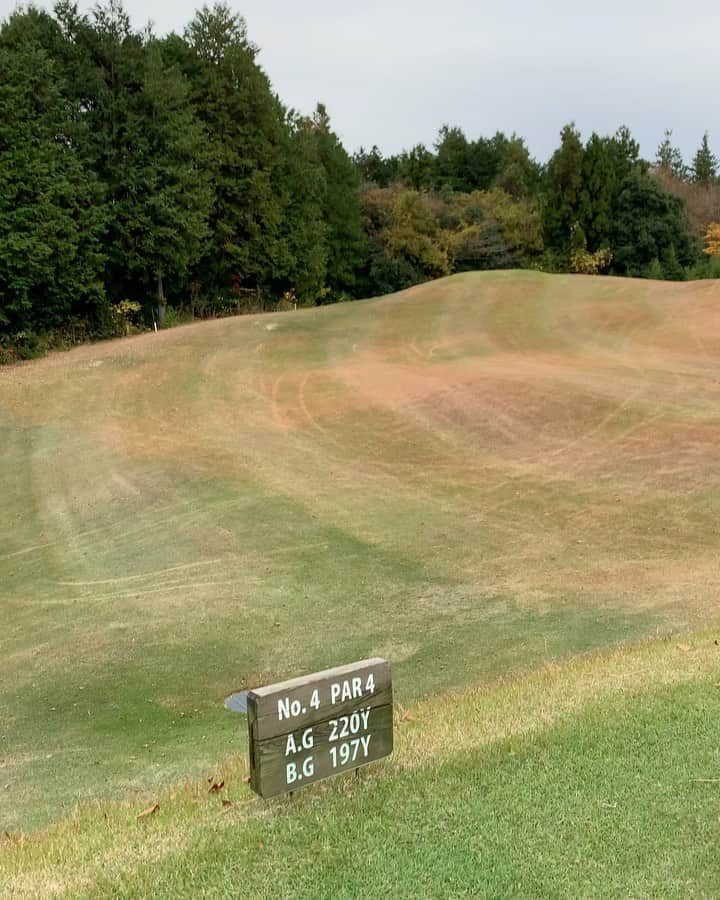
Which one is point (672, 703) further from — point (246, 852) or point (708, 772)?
point (246, 852)

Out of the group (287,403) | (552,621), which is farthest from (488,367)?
(552,621)

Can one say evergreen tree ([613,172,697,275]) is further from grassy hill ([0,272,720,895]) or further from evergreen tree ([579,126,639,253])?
grassy hill ([0,272,720,895])

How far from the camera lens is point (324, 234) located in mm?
37719

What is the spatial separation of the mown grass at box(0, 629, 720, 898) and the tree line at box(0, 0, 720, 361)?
22877 mm

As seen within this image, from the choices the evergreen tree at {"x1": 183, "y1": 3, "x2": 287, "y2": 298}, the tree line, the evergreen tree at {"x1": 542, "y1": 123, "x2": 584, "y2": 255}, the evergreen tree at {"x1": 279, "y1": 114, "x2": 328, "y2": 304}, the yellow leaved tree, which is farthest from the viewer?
the evergreen tree at {"x1": 542, "y1": 123, "x2": 584, "y2": 255}

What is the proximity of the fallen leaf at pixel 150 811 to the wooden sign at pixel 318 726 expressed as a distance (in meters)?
0.76

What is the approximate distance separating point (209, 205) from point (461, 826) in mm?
28770

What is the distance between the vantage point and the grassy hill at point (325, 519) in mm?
7750

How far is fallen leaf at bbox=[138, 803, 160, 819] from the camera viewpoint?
13.9 feet

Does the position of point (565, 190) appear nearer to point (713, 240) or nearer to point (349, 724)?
point (713, 240)

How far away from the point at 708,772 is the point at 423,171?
2105 inches

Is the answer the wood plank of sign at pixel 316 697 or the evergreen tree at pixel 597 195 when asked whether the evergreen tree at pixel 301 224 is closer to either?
the evergreen tree at pixel 597 195

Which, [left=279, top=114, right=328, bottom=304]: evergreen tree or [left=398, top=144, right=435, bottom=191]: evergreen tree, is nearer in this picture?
[left=279, top=114, right=328, bottom=304]: evergreen tree

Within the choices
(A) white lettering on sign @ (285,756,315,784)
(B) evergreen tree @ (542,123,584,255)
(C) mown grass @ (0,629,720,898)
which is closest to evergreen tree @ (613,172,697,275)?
(B) evergreen tree @ (542,123,584,255)
